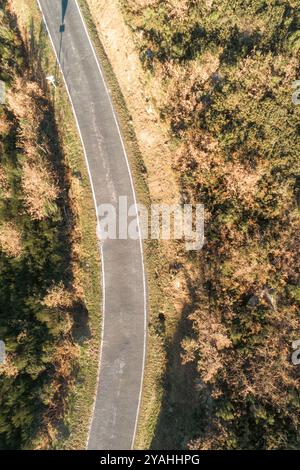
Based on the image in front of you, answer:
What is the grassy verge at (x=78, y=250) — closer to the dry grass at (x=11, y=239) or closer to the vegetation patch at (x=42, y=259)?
the vegetation patch at (x=42, y=259)

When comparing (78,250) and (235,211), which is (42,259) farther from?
(235,211)

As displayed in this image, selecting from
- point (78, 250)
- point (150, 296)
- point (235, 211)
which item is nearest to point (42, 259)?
point (78, 250)

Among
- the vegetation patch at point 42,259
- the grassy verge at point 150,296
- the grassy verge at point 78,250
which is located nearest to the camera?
the vegetation patch at point 42,259

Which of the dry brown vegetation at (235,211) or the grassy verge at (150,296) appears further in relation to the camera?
the grassy verge at (150,296)

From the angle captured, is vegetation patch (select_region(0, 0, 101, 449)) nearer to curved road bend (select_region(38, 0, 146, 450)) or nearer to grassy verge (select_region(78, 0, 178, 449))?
curved road bend (select_region(38, 0, 146, 450))

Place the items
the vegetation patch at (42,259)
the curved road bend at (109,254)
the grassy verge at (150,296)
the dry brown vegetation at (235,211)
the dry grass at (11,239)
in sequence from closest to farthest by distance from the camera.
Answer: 1. the dry brown vegetation at (235,211)
2. the vegetation patch at (42,259)
3. the curved road bend at (109,254)
4. the grassy verge at (150,296)
5. the dry grass at (11,239)

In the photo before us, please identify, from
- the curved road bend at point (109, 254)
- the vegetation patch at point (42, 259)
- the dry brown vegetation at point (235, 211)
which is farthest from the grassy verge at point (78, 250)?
the dry brown vegetation at point (235, 211)
